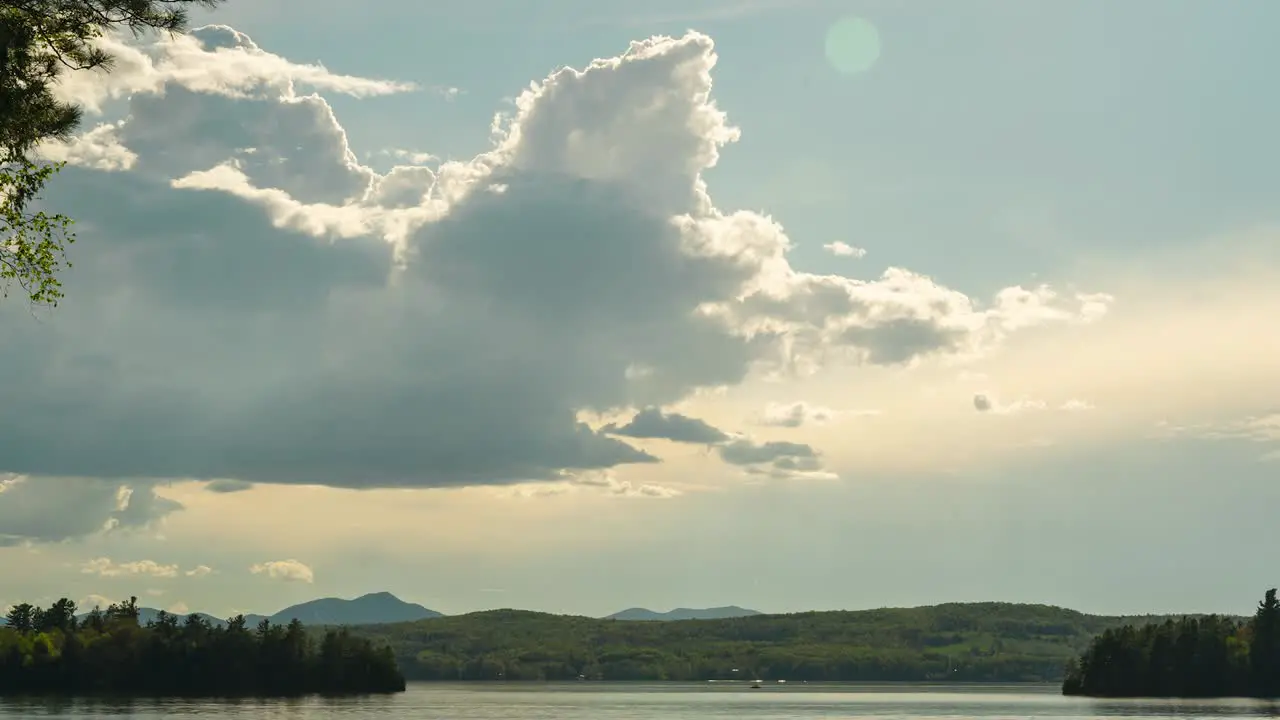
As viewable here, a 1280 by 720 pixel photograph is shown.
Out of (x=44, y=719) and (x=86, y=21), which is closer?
(x=86, y=21)

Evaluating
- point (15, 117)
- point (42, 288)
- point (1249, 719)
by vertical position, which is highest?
point (15, 117)

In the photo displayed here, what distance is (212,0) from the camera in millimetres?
46156

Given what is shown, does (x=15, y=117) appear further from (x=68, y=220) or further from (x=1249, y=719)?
(x=1249, y=719)

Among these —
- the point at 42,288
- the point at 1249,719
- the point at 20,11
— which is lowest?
the point at 1249,719

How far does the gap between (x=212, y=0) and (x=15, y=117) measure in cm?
743

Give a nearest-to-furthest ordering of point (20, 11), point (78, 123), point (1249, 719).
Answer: point (20, 11), point (78, 123), point (1249, 719)

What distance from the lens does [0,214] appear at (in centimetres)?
4612

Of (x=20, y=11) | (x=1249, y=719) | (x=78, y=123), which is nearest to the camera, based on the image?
(x=20, y=11)

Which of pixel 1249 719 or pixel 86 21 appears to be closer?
pixel 86 21

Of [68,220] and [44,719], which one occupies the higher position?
[68,220]

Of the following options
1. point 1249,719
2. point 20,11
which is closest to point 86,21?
point 20,11

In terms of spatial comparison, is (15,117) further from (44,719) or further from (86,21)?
(44,719)

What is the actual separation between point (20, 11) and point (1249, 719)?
189 metres

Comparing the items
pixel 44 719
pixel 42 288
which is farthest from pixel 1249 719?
pixel 42 288
